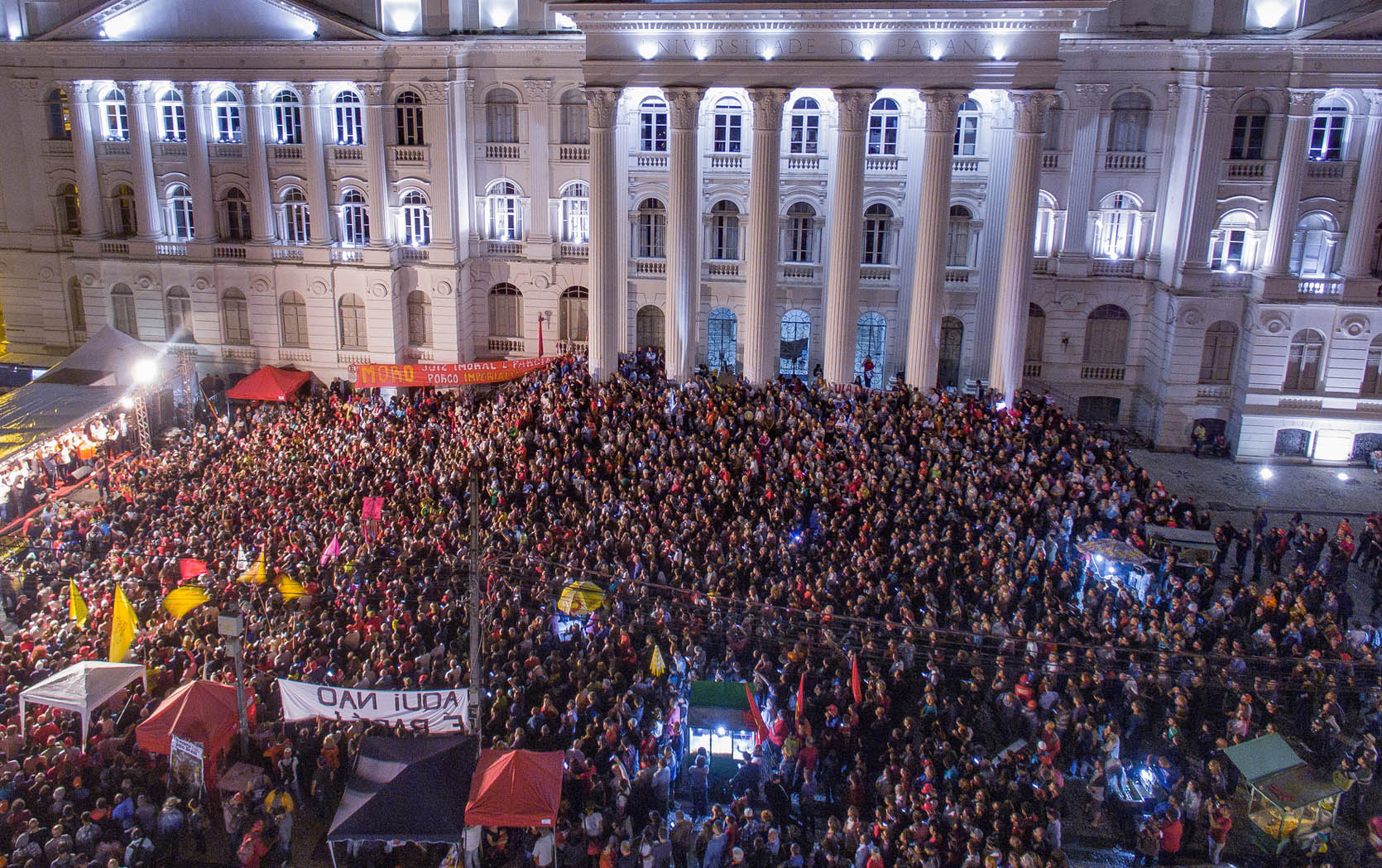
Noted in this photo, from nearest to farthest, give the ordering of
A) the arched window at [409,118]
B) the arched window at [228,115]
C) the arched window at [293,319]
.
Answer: the arched window at [409,118]
the arched window at [228,115]
the arched window at [293,319]

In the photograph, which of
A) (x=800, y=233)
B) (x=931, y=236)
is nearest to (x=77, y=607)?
(x=931, y=236)

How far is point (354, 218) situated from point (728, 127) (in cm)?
1464

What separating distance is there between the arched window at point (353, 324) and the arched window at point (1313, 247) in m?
33.3

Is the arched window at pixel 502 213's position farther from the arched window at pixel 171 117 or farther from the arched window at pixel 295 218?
the arched window at pixel 171 117

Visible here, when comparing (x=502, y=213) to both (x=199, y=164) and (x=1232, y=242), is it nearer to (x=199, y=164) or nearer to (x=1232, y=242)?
(x=199, y=164)

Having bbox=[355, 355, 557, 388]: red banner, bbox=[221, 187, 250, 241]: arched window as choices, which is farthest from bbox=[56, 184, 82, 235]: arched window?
bbox=[355, 355, 557, 388]: red banner

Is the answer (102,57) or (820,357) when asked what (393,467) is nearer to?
(820,357)

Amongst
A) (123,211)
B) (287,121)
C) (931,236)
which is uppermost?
(287,121)

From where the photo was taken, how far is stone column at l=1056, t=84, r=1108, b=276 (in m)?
40.2

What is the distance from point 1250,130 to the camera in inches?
1556

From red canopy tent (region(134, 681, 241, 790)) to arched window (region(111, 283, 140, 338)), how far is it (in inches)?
1152

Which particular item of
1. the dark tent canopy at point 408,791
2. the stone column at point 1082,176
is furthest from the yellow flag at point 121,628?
the stone column at point 1082,176

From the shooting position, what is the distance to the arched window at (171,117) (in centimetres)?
4416

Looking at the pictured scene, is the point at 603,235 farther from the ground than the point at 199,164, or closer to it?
closer to it
